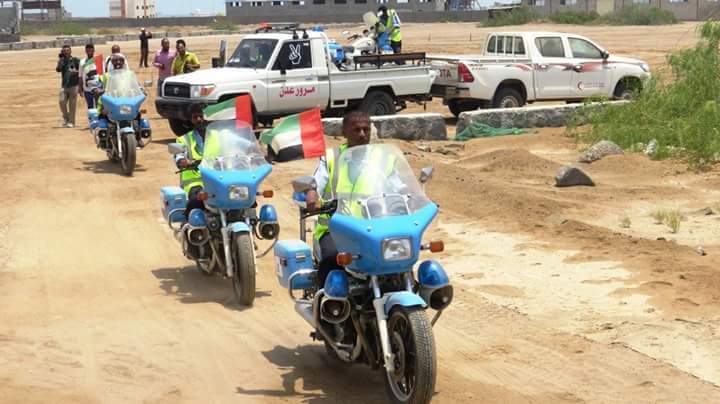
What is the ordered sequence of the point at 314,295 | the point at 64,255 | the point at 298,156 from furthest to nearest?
1. the point at 298,156
2. the point at 64,255
3. the point at 314,295

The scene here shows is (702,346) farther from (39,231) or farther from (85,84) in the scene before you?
(85,84)

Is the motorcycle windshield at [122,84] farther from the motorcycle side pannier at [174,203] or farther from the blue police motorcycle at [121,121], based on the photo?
the motorcycle side pannier at [174,203]

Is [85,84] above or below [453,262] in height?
above

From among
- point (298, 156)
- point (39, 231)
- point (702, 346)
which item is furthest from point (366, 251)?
point (298, 156)

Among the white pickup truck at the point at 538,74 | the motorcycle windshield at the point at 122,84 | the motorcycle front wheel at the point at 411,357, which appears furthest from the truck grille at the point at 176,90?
the motorcycle front wheel at the point at 411,357

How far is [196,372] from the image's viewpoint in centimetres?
761

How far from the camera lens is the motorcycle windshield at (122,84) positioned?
1758 cm

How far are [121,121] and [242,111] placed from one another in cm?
791

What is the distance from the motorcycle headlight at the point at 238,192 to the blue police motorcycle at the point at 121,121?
7.48 metres

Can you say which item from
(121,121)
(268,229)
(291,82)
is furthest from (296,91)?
(268,229)

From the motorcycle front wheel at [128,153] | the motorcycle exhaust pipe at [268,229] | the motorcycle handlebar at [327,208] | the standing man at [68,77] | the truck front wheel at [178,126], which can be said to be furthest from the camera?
the standing man at [68,77]

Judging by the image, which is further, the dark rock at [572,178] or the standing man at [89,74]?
the standing man at [89,74]

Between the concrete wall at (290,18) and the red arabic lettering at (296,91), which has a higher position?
the concrete wall at (290,18)

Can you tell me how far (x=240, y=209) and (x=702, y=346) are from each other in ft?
13.1
